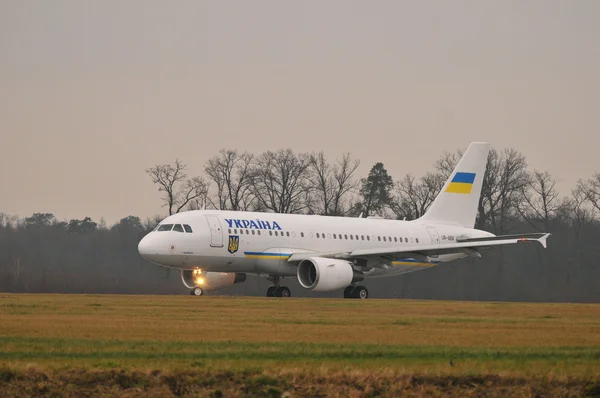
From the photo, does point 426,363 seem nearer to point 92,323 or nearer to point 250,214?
point 92,323

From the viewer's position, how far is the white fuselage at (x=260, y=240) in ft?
148

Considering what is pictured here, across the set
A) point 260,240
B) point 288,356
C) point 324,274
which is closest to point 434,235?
point 324,274

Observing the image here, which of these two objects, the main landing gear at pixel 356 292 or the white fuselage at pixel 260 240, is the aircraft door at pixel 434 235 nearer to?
the white fuselage at pixel 260 240

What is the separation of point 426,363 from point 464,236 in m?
39.5

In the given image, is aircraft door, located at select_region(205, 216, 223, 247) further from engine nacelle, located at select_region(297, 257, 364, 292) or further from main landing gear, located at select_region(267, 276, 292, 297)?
main landing gear, located at select_region(267, 276, 292, 297)

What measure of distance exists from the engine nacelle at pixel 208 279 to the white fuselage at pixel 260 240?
186 centimetres

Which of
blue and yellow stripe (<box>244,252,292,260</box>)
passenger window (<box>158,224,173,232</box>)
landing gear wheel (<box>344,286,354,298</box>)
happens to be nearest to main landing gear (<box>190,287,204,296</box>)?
blue and yellow stripe (<box>244,252,292,260</box>)

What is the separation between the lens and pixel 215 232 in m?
45.7

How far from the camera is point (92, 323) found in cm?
2414

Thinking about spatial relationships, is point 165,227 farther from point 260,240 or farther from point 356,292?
point 356,292

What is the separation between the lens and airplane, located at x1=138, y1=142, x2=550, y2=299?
149 feet

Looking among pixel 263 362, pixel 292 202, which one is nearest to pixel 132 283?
pixel 292 202

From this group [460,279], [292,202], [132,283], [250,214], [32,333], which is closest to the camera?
[32,333]

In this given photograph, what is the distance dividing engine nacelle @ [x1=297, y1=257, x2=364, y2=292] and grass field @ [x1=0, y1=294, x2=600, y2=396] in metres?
17.6
